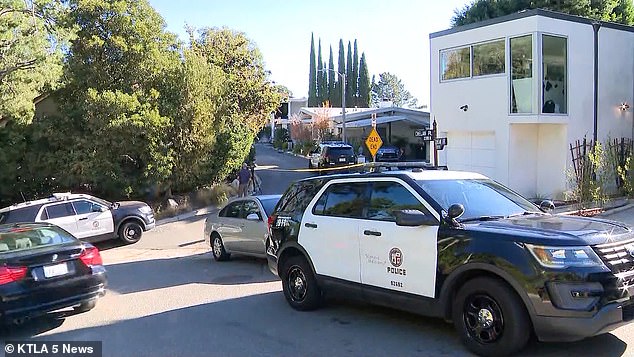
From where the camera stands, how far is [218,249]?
12.6 metres

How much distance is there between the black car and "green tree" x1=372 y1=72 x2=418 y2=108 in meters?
114

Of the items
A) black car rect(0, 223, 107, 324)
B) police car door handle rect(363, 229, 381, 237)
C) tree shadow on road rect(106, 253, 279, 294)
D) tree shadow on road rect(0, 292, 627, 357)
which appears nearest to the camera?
tree shadow on road rect(0, 292, 627, 357)

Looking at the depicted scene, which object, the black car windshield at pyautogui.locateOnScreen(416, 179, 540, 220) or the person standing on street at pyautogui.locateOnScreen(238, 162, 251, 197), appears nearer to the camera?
the black car windshield at pyautogui.locateOnScreen(416, 179, 540, 220)

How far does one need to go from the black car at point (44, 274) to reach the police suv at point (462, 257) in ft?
8.38

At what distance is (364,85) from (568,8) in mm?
56549

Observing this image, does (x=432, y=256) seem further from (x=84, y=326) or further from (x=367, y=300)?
(x=84, y=326)

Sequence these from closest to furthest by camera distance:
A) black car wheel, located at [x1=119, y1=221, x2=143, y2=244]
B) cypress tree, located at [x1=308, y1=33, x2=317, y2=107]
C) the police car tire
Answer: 1. the police car tire
2. black car wheel, located at [x1=119, y1=221, x2=143, y2=244]
3. cypress tree, located at [x1=308, y1=33, x2=317, y2=107]

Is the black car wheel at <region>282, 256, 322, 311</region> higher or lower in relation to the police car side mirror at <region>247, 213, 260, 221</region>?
lower

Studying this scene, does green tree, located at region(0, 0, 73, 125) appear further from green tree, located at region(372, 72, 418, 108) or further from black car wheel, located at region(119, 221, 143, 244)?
green tree, located at region(372, 72, 418, 108)

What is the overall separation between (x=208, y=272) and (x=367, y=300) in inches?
211

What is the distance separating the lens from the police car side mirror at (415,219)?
570cm

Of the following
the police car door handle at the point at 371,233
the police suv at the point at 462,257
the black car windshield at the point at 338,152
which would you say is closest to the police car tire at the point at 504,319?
the police suv at the point at 462,257

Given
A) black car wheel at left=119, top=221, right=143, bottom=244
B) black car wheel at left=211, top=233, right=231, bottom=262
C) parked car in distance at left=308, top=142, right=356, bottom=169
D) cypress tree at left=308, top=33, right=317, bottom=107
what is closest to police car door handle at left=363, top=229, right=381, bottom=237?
black car wheel at left=211, top=233, right=231, bottom=262

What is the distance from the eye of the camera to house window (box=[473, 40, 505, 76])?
18781mm
